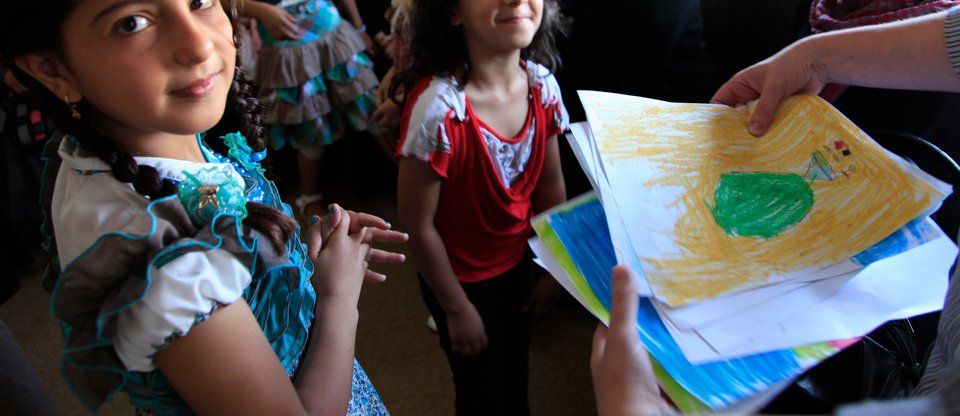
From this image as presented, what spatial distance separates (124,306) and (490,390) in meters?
0.85

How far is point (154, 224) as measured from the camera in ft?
1.70

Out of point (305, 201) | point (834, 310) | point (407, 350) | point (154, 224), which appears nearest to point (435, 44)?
point (154, 224)

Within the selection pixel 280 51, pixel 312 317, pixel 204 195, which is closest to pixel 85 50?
pixel 204 195

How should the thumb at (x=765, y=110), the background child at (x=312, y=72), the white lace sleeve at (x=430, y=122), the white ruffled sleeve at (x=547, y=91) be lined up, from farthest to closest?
1. the background child at (x=312, y=72)
2. the white ruffled sleeve at (x=547, y=91)
3. the white lace sleeve at (x=430, y=122)
4. the thumb at (x=765, y=110)

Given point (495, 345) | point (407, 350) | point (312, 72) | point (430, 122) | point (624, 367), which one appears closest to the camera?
point (624, 367)

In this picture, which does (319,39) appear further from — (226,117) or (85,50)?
(85,50)

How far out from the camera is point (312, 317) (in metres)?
0.78

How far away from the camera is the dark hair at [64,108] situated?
1.72ft

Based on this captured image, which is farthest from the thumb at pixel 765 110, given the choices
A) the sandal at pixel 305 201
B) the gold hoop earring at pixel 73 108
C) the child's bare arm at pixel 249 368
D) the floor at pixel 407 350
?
the sandal at pixel 305 201

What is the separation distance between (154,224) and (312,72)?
4.84 ft

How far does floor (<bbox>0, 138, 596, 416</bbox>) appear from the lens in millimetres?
1506

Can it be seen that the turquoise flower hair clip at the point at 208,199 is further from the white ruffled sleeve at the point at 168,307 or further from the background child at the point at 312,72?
the background child at the point at 312,72

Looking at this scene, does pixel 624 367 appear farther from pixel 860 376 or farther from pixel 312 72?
pixel 312 72

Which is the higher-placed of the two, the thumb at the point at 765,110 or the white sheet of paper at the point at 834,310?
the thumb at the point at 765,110
